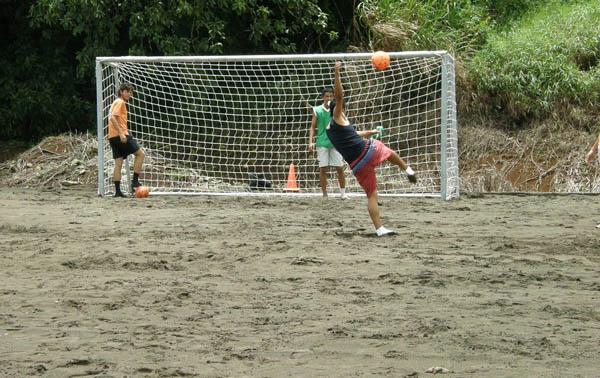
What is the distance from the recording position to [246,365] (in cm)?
401

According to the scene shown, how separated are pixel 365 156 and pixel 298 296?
9.67ft

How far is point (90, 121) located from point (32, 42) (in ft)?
7.81

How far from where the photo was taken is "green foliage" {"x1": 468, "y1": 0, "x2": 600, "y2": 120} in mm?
15562

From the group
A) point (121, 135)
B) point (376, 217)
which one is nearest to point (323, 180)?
point (121, 135)

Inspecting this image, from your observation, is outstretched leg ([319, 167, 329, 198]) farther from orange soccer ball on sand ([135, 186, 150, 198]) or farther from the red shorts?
the red shorts

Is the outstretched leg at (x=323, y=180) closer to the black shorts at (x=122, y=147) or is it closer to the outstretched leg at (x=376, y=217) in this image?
the black shorts at (x=122, y=147)

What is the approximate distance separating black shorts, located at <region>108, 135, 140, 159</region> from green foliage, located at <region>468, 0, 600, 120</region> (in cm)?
732

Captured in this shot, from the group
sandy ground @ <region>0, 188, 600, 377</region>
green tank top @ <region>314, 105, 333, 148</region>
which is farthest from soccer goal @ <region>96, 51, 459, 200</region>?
sandy ground @ <region>0, 188, 600, 377</region>

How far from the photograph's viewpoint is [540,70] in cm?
Answer: 1571

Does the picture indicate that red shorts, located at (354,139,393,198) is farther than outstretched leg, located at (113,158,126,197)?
No

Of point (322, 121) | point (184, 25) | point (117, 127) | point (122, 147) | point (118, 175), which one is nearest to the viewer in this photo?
point (322, 121)

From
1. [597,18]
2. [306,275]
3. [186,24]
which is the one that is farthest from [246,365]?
[597,18]

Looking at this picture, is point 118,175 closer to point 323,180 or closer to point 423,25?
point 323,180

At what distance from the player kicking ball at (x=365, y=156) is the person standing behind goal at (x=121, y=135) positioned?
459 centimetres
